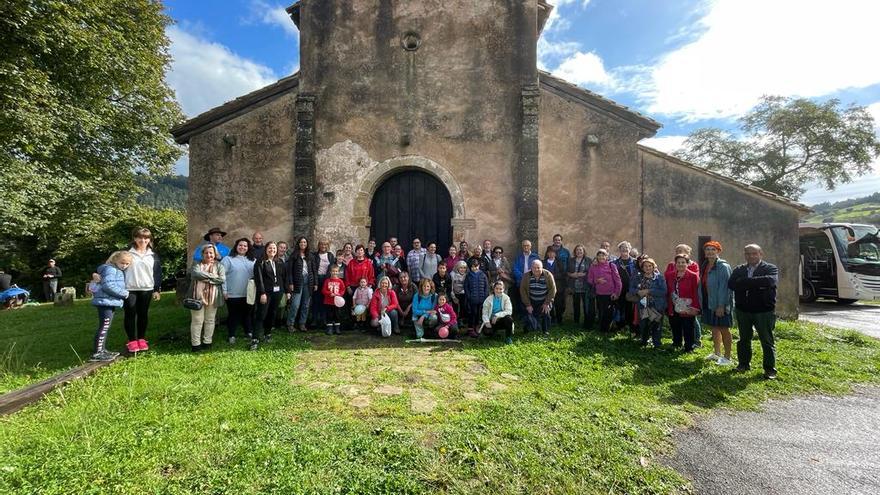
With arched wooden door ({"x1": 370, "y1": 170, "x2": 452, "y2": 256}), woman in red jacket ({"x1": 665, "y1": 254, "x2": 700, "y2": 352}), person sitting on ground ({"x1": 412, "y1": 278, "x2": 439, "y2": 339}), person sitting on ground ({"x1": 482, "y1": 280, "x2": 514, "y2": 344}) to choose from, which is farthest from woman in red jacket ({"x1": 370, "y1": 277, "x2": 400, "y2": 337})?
woman in red jacket ({"x1": 665, "y1": 254, "x2": 700, "y2": 352})

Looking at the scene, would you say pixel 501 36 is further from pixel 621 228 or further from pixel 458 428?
pixel 458 428

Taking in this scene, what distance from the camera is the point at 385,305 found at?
6.67 metres

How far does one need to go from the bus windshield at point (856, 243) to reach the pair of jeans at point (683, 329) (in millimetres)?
11935

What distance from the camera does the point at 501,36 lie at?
8289 mm

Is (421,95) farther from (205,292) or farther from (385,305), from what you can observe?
(205,292)

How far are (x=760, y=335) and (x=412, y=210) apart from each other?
244 inches

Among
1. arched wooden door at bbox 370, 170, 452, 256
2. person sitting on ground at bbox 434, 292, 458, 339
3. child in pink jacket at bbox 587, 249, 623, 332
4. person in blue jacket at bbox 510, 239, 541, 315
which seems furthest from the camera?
arched wooden door at bbox 370, 170, 452, 256

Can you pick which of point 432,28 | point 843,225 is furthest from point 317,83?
point 843,225

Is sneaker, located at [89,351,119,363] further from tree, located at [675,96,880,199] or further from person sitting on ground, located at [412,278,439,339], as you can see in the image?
tree, located at [675,96,880,199]

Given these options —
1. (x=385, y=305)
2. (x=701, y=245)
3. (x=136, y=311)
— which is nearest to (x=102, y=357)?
(x=136, y=311)

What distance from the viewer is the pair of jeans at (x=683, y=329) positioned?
5.77 metres

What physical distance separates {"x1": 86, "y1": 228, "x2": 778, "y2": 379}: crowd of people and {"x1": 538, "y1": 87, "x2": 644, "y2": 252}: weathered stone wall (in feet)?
1.72

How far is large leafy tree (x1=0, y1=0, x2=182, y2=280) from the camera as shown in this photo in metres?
10.6

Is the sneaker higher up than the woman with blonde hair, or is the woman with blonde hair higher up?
Answer: the woman with blonde hair
